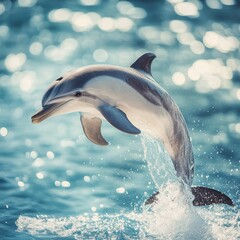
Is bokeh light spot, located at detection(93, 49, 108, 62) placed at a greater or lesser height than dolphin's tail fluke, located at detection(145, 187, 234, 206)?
lesser

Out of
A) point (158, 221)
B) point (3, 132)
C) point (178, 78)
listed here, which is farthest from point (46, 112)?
point (178, 78)

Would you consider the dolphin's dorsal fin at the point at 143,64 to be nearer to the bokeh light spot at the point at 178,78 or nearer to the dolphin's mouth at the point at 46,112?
the dolphin's mouth at the point at 46,112

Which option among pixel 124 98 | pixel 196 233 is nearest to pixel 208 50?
pixel 196 233

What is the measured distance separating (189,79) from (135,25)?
14.8 ft

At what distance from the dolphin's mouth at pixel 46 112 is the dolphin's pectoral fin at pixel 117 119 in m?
0.54

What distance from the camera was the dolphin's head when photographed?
6.86m

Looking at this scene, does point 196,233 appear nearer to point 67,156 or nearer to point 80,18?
point 67,156

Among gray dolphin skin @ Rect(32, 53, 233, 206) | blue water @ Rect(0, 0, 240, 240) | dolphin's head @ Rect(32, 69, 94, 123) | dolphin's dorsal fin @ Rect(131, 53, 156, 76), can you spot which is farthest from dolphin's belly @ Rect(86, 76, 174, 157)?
blue water @ Rect(0, 0, 240, 240)

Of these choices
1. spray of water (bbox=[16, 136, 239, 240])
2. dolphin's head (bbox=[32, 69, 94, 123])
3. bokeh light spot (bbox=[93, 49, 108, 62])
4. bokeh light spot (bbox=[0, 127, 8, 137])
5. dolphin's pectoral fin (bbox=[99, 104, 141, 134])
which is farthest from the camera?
bokeh light spot (bbox=[93, 49, 108, 62])

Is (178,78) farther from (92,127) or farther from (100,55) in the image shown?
(92,127)

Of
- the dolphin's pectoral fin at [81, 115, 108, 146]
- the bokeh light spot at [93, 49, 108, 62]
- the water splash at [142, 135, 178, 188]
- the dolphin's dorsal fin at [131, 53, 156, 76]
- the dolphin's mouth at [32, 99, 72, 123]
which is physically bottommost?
the bokeh light spot at [93, 49, 108, 62]

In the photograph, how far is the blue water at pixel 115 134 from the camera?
10.3 metres

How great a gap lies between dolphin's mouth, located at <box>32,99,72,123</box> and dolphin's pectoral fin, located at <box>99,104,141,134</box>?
536 millimetres

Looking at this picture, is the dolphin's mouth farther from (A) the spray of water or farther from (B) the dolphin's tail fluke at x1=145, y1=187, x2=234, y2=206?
(B) the dolphin's tail fluke at x1=145, y1=187, x2=234, y2=206
